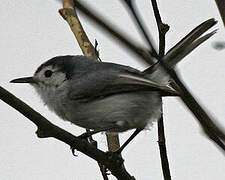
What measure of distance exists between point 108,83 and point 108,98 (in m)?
0.12

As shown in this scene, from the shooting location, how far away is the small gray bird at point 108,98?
10.2 feet

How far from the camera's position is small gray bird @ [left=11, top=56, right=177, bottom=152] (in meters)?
3.12

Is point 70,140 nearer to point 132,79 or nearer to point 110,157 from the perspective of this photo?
point 110,157

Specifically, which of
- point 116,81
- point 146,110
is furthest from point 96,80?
point 146,110

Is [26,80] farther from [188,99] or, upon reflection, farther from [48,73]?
[188,99]

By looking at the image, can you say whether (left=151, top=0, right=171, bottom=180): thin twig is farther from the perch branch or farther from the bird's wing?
the bird's wing

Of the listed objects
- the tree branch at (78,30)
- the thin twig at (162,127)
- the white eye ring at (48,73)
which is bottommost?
the thin twig at (162,127)

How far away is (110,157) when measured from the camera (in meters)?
2.66

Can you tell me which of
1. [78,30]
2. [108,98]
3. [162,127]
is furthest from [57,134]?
[78,30]

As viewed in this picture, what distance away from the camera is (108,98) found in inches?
125

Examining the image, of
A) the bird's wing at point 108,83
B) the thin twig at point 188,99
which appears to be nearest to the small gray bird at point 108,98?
the bird's wing at point 108,83

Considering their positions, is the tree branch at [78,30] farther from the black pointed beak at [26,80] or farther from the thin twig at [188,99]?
the thin twig at [188,99]

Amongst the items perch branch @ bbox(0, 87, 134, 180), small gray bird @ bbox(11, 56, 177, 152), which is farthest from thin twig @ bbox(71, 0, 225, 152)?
small gray bird @ bbox(11, 56, 177, 152)

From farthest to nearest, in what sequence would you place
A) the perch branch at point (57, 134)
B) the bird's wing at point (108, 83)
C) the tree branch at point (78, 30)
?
1. the tree branch at point (78, 30)
2. the bird's wing at point (108, 83)
3. the perch branch at point (57, 134)
